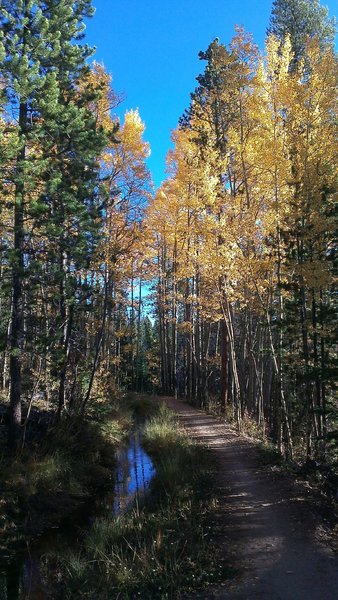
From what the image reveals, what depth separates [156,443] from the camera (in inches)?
488

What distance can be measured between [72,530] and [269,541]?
4.05m

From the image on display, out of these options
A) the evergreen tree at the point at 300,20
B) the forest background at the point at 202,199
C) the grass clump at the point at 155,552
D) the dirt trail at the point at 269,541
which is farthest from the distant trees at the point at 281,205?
the evergreen tree at the point at 300,20

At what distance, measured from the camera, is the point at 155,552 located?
549 cm

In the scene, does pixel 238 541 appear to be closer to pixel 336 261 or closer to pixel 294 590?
pixel 294 590

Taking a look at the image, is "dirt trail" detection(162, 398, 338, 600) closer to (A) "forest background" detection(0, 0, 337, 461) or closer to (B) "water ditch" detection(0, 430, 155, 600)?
(A) "forest background" detection(0, 0, 337, 461)

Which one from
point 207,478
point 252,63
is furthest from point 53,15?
point 207,478

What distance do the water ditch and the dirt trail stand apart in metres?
2.18

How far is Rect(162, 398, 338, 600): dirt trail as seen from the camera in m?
4.62

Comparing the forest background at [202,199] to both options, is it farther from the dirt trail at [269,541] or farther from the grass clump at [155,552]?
the grass clump at [155,552]

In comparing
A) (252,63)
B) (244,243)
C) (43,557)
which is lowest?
(43,557)

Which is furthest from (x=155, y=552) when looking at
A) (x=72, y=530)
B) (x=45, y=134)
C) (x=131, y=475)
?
(x=45, y=134)

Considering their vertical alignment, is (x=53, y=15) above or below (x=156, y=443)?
above

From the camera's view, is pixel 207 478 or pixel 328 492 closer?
pixel 328 492

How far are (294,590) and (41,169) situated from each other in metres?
8.05
